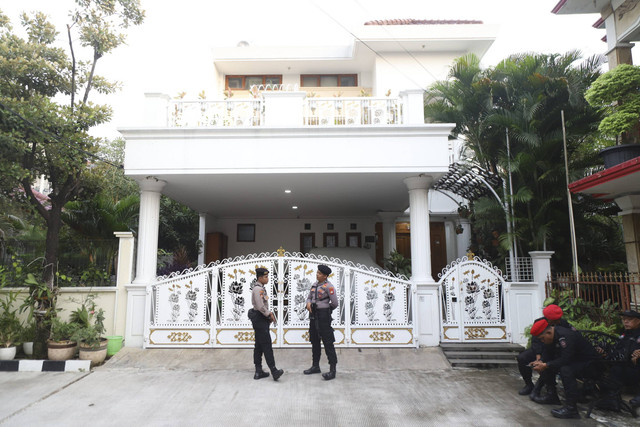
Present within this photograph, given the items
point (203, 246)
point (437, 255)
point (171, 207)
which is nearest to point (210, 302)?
point (203, 246)

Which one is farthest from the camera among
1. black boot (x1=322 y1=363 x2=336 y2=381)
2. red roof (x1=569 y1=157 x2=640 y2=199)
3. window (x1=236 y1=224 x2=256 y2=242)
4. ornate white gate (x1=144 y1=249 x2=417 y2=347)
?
window (x1=236 y1=224 x2=256 y2=242)

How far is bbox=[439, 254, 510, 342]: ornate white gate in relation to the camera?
22.7 feet

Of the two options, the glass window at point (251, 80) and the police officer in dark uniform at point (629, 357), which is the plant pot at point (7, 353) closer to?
the police officer in dark uniform at point (629, 357)

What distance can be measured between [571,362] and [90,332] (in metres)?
6.88

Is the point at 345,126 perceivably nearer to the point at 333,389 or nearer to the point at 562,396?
the point at 333,389

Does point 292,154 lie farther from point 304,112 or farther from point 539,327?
point 539,327

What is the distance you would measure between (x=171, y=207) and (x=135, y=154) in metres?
5.77

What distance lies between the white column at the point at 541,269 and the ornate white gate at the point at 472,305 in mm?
689

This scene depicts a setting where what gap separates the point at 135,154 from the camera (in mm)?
7082

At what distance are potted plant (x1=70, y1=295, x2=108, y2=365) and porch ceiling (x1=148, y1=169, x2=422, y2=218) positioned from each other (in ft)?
8.79

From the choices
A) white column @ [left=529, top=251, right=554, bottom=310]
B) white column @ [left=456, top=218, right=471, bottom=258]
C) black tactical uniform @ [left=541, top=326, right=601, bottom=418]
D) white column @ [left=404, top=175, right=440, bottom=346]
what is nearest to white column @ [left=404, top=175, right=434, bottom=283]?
white column @ [left=404, top=175, right=440, bottom=346]

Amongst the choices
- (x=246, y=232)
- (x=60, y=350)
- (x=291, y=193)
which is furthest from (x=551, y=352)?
(x=246, y=232)

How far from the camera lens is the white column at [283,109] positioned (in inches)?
284

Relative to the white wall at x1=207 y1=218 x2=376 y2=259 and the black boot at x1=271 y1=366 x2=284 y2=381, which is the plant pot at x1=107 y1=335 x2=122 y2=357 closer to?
the black boot at x1=271 y1=366 x2=284 y2=381
